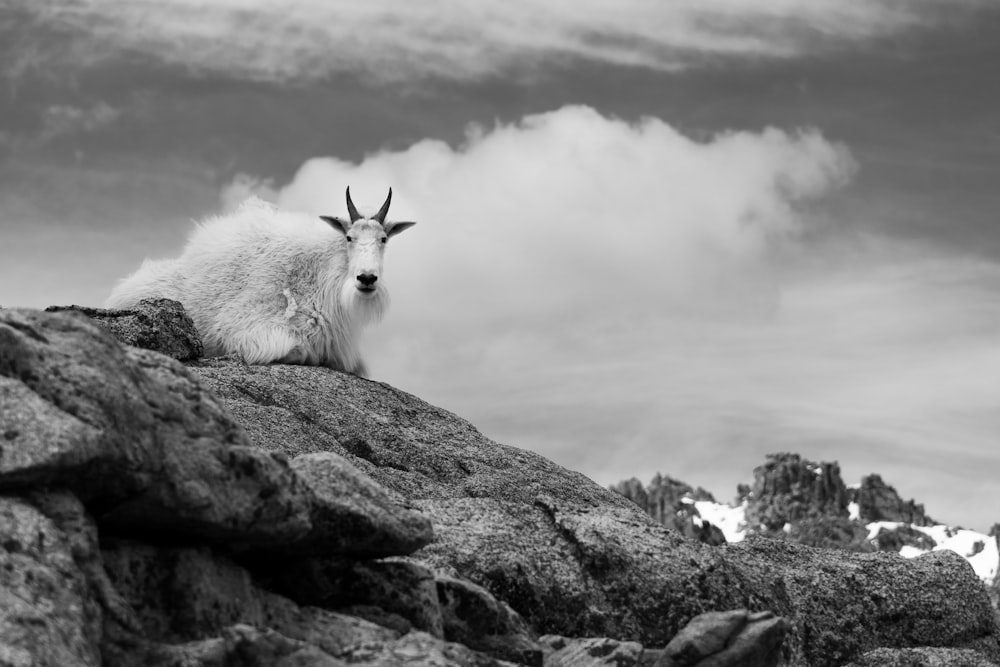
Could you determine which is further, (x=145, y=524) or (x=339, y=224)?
(x=339, y=224)

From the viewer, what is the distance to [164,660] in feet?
30.9

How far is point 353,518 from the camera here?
11664 mm

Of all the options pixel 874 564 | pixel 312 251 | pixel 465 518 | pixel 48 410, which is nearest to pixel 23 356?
pixel 48 410

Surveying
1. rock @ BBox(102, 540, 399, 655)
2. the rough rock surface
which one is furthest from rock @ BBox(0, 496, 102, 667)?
rock @ BBox(102, 540, 399, 655)

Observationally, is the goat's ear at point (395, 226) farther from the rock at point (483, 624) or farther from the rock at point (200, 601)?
the rock at point (200, 601)

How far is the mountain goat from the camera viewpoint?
25.4 metres

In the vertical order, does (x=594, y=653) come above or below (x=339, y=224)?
below

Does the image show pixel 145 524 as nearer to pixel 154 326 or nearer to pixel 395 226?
pixel 154 326

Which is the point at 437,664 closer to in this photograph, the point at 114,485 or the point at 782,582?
the point at 114,485

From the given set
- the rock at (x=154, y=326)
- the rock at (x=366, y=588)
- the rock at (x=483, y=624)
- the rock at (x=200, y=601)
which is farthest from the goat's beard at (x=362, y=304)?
the rock at (x=200, y=601)

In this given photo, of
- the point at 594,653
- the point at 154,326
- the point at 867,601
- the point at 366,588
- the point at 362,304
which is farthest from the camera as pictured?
the point at 362,304

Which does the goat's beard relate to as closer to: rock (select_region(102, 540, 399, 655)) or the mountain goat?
the mountain goat

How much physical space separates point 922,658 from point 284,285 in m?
14.8

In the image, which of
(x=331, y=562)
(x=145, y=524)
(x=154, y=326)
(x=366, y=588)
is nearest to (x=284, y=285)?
(x=154, y=326)
